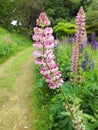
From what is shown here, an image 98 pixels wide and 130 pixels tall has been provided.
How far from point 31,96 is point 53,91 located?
31.6 inches

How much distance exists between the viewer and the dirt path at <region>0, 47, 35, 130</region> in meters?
6.48

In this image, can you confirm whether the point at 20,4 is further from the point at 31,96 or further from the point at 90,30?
the point at 31,96

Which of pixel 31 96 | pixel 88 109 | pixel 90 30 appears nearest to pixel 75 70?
pixel 88 109

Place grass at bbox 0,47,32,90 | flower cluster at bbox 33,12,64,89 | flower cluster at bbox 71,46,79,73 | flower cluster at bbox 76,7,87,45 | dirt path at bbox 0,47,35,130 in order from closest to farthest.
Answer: flower cluster at bbox 33,12,64,89
flower cluster at bbox 76,7,87,45
flower cluster at bbox 71,46,79,73
dirt path at bbox 0,47,35,130
grass at bbox 0,47,32,90

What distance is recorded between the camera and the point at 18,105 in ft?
24.8

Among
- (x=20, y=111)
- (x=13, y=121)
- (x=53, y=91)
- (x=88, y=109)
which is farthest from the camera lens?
(x=53, y=91)

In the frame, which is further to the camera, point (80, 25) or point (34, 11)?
point (34, 11)

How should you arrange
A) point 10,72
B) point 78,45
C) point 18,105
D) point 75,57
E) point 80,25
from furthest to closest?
point 10,72, point 18,105, point 75,57, point 78,45, point 80,25

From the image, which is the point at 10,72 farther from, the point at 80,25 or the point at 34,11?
the point at 34,11

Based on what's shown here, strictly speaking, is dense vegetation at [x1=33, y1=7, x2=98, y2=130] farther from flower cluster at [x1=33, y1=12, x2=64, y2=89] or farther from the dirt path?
the dirt path

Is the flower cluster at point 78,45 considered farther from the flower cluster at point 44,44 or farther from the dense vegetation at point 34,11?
the dense vegetation at point 34,11

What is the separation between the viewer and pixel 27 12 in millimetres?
32219

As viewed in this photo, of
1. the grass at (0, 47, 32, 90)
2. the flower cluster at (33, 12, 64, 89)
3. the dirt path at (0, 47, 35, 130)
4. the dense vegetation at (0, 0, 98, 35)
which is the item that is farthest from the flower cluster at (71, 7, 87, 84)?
the dense vegetation at (0, 0, 98, 35)

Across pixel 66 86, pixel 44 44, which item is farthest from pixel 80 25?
pixel 44 44
